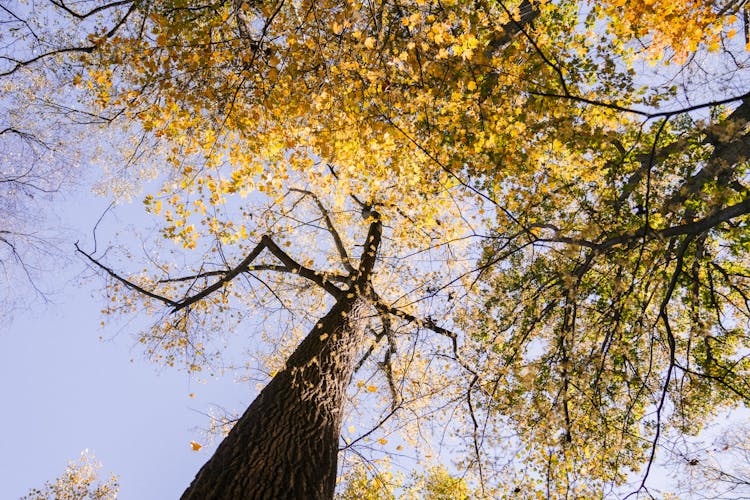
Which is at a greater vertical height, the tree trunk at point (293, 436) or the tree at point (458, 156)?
the tree at point (458, 156)

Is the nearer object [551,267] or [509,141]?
[509,141]

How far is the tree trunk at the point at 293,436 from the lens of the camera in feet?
9.93

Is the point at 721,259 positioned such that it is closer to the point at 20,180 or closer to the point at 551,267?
the point at 551,267

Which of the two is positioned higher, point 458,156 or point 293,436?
point 458,156

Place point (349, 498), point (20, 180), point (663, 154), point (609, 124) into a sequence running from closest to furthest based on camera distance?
point (663, 154) < point (609, 124) < point (20, 180) < point (349, 498)

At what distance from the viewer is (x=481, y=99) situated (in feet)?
16.1

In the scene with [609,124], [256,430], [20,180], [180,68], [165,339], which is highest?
[609,124]

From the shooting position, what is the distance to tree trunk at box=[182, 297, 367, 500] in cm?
303

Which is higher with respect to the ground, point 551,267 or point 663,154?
point 551,267

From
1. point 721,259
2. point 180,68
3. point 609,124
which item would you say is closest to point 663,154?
point 609,124

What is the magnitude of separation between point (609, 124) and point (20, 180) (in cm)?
888

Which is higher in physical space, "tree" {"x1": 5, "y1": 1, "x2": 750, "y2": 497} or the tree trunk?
"tree" {"x1": 5, "y1": 1, "x2": 750, "y2": 497}

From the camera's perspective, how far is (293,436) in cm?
360

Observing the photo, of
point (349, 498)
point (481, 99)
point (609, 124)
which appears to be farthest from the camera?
point (349, 498)
